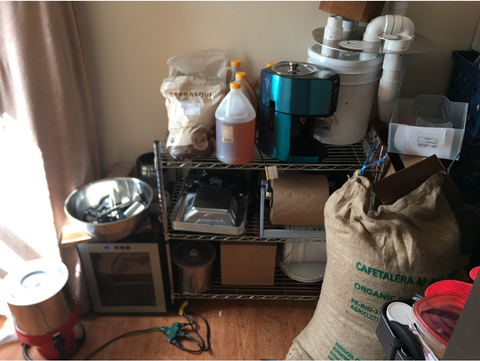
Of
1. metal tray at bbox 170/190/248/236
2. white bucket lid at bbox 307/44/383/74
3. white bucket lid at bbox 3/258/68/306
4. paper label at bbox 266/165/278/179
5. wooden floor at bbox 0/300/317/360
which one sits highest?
white bucket lid at bbox 307/44/383/74

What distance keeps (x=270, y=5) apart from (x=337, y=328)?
1159mm

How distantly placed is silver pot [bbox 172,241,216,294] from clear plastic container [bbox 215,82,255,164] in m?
0.56

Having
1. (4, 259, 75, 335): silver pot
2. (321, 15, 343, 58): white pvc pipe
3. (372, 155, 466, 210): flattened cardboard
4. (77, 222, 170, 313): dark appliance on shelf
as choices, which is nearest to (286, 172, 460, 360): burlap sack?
(372, 155, 466, 210): flattened cardboard

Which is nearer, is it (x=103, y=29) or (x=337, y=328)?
(x=337, y=328)

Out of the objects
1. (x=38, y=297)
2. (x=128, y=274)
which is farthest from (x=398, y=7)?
(x=38, y=297)

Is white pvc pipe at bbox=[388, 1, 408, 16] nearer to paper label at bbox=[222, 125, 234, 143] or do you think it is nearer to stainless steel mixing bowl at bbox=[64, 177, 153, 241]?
paper label at bbox=[222, 125, 234, 143]

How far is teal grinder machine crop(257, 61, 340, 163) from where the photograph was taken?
1166 millimetres

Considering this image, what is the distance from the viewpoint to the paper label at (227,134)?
1.21 meters

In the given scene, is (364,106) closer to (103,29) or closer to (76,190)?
(103,29)

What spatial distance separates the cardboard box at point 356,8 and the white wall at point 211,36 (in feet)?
0.51

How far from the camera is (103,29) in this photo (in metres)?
1.48

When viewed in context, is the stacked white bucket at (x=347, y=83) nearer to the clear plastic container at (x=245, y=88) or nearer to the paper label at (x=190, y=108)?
the clear plastic container at (x=245, y=88)

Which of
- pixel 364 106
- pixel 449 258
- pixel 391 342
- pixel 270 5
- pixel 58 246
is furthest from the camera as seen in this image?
pixel 58 246

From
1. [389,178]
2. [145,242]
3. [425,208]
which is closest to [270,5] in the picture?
[389,178]
